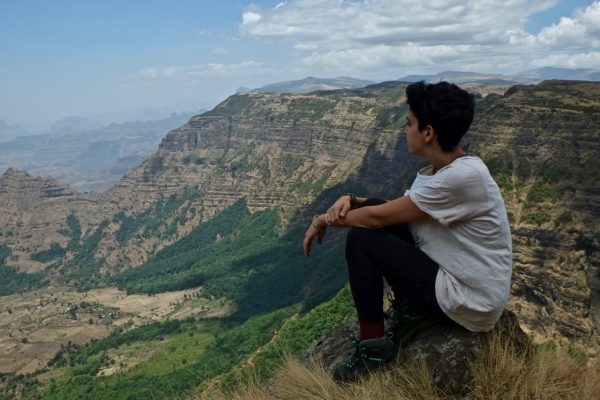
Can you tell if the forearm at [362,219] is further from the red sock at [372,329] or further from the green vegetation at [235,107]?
the green vegetation at [235,107]

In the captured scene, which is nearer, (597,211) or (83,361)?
(597,211)

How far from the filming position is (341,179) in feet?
370

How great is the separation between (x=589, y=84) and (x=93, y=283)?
403 feet

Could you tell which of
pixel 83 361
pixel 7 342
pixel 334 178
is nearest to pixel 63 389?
pixel 83 361

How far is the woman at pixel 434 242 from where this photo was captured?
16.6 ft

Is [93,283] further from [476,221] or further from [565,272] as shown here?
[476,221]

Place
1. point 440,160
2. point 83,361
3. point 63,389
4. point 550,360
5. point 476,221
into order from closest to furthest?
point 476,221 < point 440,160 < point 550,360 < point 63,389 < point 83,361

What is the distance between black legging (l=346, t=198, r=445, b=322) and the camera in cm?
537

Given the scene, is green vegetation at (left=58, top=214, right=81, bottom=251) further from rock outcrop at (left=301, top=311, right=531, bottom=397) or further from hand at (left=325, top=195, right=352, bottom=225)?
rock outcrop at (left=301, top=311, right=531, bottom=397)

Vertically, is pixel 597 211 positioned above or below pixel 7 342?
above

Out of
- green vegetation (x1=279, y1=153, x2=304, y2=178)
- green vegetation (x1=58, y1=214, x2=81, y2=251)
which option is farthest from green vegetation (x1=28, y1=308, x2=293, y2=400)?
green vegetation (x1=58, y1=214, x2=81, y2=251)

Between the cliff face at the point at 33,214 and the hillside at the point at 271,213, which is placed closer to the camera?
the hillside at the point at 271,213

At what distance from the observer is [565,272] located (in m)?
31.2

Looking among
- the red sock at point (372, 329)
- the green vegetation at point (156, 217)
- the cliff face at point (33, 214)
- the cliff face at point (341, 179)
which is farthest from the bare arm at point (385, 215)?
the cliff face at point (33, 214)
